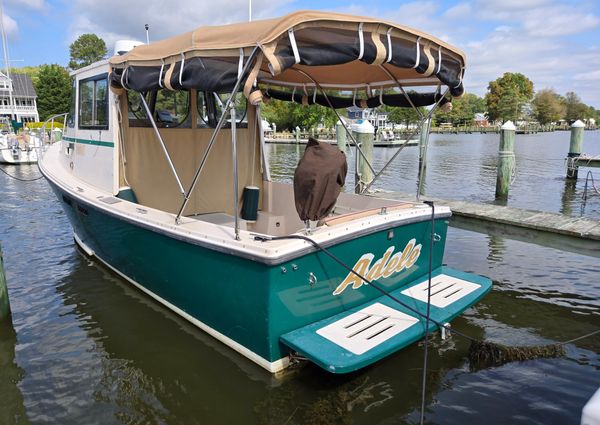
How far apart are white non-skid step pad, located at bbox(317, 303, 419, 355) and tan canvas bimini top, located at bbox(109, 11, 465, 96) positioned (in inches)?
81.6

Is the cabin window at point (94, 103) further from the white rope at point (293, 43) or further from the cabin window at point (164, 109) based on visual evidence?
the white rope at point (293, 43)

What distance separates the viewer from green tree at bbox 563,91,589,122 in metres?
121

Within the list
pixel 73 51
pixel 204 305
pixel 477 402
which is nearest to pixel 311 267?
pixel 204 305

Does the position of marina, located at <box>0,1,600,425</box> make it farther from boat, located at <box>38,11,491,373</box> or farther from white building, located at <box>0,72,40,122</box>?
white building, located at <box>0,72,40,122</box>

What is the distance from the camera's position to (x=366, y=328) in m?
3.90

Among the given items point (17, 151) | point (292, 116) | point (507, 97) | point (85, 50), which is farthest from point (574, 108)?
point (17, 151)

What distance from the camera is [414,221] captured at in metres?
4.64

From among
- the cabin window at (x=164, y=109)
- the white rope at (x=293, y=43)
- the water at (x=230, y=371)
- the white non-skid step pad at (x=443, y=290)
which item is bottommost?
the water at (x=230, y=371)

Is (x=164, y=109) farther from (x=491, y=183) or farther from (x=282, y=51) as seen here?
(x=491, y=183)

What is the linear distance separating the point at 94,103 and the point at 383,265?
4.53 meters

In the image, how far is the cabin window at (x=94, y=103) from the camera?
5.91m

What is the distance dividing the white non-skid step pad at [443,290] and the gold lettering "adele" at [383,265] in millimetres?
265

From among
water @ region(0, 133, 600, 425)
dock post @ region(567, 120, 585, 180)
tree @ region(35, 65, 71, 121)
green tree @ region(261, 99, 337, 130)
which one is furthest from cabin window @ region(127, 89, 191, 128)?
tree @ region(35, 65, 71, 121)

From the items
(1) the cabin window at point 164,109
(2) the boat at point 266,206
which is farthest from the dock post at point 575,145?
(1) the cabin window at point 164,109
